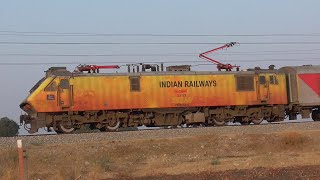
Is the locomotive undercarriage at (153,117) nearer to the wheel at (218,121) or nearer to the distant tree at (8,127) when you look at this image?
the wheel at (218,121)

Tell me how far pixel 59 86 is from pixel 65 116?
5.21 feet

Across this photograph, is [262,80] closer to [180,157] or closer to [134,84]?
[134,84]

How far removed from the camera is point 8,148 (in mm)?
17812

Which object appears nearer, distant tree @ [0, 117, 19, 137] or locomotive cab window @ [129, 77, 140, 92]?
locomotive cab window @ [129, 77, 140, 92]

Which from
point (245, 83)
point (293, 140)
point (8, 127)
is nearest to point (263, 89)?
point (245, 83)

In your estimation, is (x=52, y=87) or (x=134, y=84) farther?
(x=134, y=84)

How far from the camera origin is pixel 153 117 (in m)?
26.9

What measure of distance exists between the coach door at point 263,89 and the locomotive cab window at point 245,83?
0.49 metres

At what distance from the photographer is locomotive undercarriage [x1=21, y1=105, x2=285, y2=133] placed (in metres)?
25.1

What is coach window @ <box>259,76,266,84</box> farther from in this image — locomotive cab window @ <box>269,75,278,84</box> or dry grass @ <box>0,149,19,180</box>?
dry grass @ <box>0,149,19,180</box>

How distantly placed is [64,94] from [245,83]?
33.7 feet

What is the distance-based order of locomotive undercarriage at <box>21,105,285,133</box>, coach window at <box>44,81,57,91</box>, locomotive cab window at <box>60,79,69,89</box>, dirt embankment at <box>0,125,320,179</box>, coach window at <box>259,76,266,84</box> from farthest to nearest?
coach window at <box>259,76,266,84</box> → locomotive cab window at <box>60,79,69,89</box> → coach window at <box>44,81,57,91</box> → locomotive undercarriage at <box>21,105,285,133</box> → dirt embankment at <box>0,125,320,179</box>

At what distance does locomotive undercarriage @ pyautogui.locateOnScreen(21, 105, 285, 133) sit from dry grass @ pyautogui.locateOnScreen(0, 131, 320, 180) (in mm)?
5692

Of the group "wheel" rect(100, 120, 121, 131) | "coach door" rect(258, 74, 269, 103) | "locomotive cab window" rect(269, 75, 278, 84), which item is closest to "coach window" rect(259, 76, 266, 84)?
"coach door" rect(258, 74, 269, 103)
